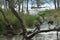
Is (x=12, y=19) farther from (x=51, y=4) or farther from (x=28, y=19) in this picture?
(x=51, y=4)

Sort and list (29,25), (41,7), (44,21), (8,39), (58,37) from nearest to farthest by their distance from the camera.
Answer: (8,39)
(58,37)
(29,25)
(44,21)
(41,7)

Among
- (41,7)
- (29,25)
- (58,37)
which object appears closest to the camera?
(58,37)

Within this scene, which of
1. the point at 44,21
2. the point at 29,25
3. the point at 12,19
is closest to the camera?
the point at 12,19

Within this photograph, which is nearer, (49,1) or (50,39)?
(50,39)

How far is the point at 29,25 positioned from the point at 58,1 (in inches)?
365

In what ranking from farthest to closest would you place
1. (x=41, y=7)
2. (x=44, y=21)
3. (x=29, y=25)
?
(x=41, y=7) → (x=44, y=21) → (x=29, y=25)

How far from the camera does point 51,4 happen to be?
22.9 metres

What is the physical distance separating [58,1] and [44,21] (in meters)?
7.85

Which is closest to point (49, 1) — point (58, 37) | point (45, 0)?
point (45, 0)

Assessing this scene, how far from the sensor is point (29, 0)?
22859 mm

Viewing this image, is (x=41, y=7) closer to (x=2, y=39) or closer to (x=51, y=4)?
Result: (x=51, y=4)

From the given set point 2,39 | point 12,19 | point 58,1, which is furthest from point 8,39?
point 58,1

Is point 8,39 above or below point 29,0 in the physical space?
below

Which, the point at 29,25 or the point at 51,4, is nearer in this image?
Answer: the point at 29,25
